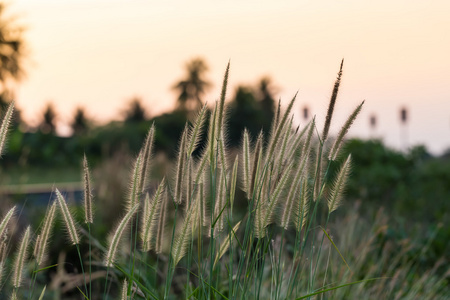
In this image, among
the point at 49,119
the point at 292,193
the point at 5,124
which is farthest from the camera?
the point at 49,119

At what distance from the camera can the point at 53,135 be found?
3744 cm

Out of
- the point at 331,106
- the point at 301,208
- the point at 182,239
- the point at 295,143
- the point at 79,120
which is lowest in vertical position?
the point at 182,239

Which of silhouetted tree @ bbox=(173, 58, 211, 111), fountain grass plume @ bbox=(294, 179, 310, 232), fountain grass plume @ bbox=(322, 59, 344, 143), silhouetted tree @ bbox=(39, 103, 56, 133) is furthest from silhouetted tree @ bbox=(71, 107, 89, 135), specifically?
fountain grass plume @ bbox=(322, 59, 344, 143)

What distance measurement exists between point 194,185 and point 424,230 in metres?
6.59

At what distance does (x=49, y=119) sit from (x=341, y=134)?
61240 mm

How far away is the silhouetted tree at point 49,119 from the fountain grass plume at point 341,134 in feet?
198

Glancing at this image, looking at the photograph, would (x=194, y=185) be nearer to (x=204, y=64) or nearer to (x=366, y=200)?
(x=366, y=200)

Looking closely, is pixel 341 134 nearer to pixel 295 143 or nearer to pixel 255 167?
pixel 295 143

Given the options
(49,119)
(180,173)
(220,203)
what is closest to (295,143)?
(220,203)

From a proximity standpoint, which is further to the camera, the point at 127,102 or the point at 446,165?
the point at 127,102

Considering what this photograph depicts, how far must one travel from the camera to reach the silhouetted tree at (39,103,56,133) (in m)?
60.1

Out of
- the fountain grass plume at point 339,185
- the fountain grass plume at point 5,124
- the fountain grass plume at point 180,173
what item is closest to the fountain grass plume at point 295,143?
the fountain grass plume at point 339,185

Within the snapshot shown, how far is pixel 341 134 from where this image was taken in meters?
2.30

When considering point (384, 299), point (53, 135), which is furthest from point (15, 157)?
point (384, 299)
